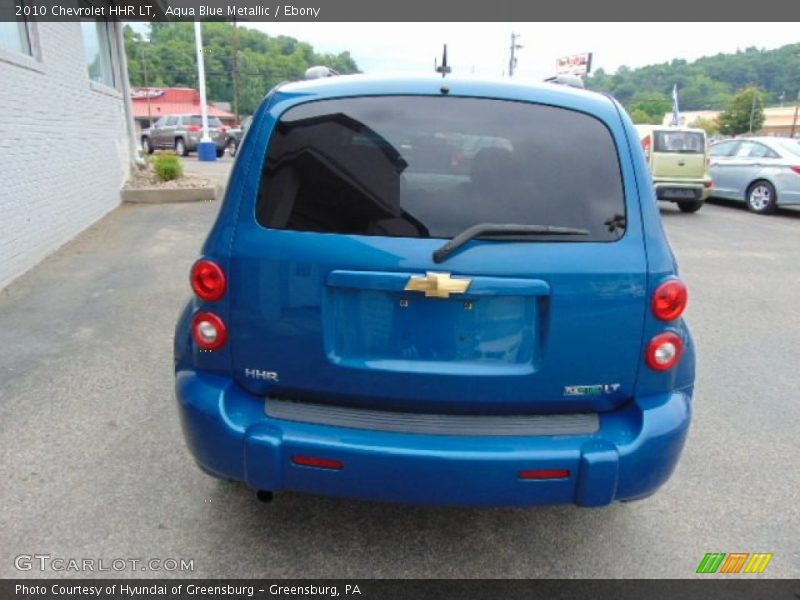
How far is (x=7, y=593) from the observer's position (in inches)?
86.8

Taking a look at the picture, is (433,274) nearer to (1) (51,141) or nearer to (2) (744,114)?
(1) (51,141)

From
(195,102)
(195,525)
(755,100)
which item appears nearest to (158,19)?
(195,525)

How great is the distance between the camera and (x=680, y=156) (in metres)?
12.5

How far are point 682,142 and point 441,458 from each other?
12795 millimetres

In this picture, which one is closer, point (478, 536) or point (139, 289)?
point (478, 536)

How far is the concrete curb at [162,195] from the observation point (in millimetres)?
11750

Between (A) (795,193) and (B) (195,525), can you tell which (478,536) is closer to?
(B) (195,525)

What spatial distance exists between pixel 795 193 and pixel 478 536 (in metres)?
13.2

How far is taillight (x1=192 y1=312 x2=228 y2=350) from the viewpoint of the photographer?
217cm

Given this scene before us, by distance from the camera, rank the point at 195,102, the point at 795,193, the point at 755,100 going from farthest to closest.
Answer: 1. the point at 195,102
2. the point at 755,100
3. the point at 795,193

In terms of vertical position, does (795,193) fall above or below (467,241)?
below

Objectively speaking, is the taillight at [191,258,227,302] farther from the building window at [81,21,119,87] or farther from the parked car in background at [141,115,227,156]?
the parked car in background at [141,115,227,156]

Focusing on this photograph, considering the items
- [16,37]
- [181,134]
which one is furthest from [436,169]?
[181,134]

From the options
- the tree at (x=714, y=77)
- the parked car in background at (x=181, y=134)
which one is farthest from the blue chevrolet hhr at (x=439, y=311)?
the tree at (x=714, y=77)
